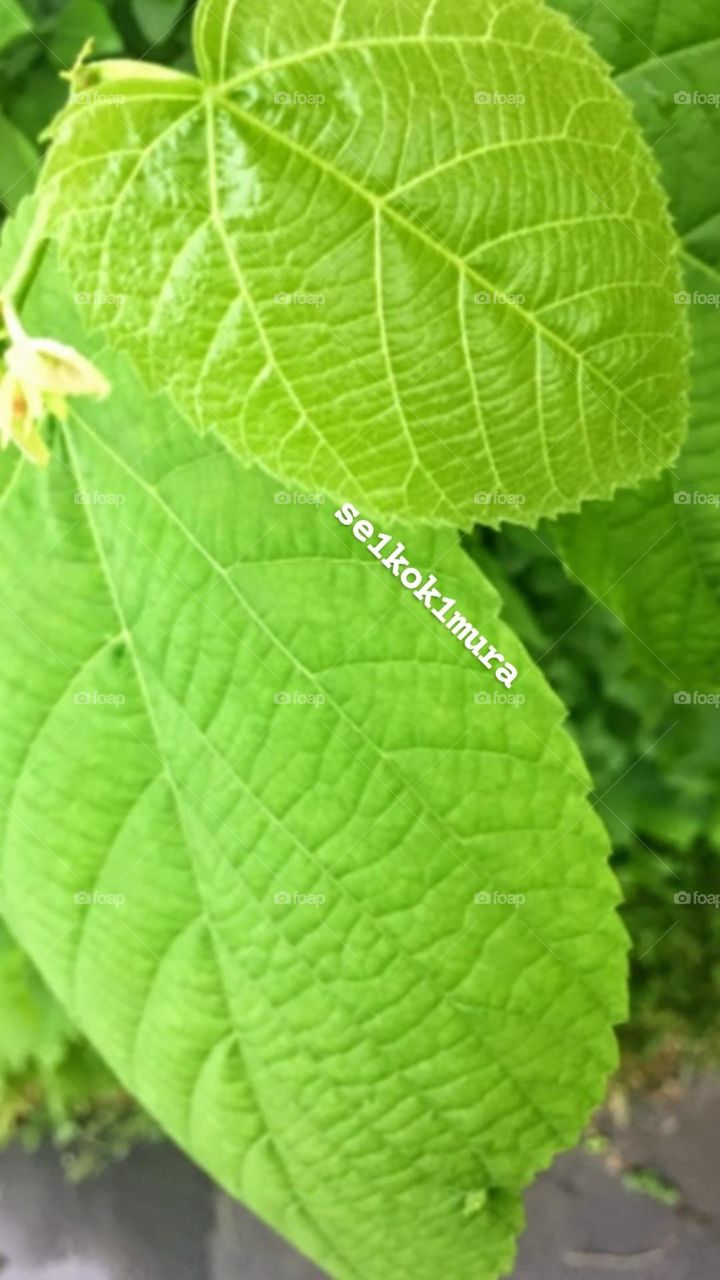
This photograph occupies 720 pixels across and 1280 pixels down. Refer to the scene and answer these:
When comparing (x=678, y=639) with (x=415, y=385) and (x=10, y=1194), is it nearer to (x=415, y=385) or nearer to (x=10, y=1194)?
(x=415, y=385)

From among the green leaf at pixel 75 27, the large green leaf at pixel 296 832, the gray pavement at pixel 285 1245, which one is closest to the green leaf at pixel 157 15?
the green leaf at pixel 75 27

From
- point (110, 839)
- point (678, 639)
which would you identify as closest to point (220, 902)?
point (110, 839)

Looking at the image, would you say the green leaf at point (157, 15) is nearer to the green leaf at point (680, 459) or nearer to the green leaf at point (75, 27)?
the green leaf at point (75, 27)

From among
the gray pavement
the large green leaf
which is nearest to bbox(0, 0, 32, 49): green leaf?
the large green leaf

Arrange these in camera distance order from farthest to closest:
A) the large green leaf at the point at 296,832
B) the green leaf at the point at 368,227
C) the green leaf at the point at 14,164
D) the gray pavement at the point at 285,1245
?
the gray pavement at the point at 285,1245
the green leaf at the point at 14,164
the large green leaf at the point at 296,832
the green leaf at the point at 368,227

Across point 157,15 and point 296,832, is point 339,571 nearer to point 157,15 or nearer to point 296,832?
point 296,832

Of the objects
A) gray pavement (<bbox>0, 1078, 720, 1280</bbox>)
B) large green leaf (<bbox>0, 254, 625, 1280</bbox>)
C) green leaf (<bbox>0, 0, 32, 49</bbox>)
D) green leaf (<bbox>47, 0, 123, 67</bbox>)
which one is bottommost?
gray pavement (<bbox>0, 1078, 720, 1280</bbox>)

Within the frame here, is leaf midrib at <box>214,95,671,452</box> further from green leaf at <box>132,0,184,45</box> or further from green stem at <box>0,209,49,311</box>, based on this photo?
green leaf at <box>132,0,184,45</box>
